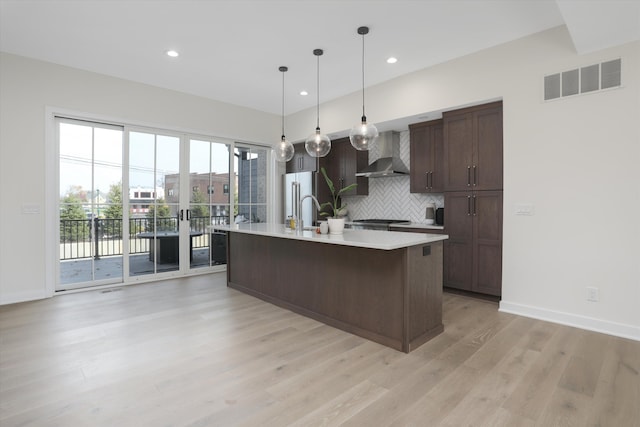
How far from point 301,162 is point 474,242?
3.48 m

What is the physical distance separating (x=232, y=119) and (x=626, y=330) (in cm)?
571

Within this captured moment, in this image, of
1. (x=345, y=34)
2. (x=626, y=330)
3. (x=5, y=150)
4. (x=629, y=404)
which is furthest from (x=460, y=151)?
(x=5, y=150)

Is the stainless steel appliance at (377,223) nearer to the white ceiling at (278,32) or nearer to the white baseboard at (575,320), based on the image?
the white baseboard at (575,320)

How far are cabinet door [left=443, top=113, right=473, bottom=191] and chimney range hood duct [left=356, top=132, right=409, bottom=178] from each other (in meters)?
1.03

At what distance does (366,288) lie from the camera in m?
2.85

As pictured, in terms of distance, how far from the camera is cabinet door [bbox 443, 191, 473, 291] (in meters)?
4.02

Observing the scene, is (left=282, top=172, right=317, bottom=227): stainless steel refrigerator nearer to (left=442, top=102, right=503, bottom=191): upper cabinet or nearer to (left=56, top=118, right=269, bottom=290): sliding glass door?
(left=56, top=118, right=269, bottom=290): sliding glass door

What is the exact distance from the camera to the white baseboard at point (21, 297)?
3821mm

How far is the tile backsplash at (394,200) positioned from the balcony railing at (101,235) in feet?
10.6

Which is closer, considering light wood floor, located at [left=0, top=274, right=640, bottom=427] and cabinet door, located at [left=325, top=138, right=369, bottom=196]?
light wood floor, located at [left=0, top=274, right=640, bottom=427]

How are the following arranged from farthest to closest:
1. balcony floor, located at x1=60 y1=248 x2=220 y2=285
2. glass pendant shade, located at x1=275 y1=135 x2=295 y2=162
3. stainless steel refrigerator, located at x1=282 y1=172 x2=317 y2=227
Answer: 1. stainless steel refrigerator, located at x1=282 y1=172 x2=317 y2=227
2. balcony floor, located at x1=60 y1=248 x2=220 y2=285
3. glass pendant shade, located at x1=275 y1=135 x2=295 y2=162

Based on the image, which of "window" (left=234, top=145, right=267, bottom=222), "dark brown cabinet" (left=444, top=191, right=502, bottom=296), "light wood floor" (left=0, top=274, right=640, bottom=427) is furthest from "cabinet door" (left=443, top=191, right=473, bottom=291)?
"window" (left=234, top=145, right=267, bottom=222)

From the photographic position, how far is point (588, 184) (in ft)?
10.0

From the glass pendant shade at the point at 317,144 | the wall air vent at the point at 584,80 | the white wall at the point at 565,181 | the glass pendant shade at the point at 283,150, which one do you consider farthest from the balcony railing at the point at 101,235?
the wall air vent at the point at 584,80
